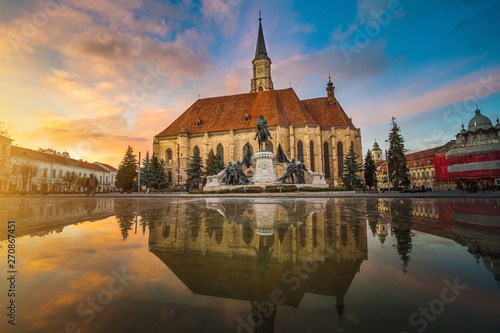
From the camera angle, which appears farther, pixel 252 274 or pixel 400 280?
pixel 252 274

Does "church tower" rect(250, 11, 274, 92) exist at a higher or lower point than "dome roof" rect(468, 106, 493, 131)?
higher

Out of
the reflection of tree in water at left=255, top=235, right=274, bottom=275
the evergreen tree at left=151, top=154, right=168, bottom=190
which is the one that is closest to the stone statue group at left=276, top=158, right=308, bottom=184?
the reflection of tree in water at left=255, top=235, right=274, bottom=275

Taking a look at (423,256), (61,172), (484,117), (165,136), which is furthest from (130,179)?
(484,117)

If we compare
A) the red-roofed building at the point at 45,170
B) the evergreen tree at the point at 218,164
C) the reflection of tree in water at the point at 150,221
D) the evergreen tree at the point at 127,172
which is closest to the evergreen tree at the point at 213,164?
the evergreen tree at the point at 218,164

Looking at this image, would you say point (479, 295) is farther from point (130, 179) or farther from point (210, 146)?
point (130, 179)

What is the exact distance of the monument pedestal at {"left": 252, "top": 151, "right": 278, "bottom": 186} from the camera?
21.9 m

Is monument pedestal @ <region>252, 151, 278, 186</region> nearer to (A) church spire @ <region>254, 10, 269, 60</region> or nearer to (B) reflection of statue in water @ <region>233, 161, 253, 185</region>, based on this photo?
(B) reflection of statue in water @ <region>233, 161, 253, 185</region>

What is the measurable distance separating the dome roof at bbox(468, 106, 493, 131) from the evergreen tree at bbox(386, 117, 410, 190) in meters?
19.8

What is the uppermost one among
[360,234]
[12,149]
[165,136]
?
[165,136]

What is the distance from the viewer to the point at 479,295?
61.1 inches

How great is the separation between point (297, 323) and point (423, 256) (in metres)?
1.98

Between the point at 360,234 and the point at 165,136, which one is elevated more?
the point at 165,136

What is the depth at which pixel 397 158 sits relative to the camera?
3123 centimetres

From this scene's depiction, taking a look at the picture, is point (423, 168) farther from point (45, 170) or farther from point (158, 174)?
point (45, 170)
